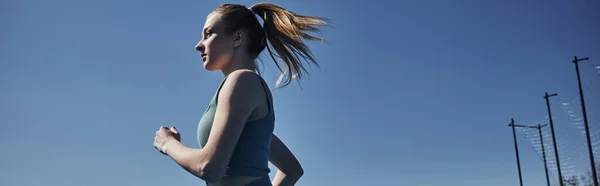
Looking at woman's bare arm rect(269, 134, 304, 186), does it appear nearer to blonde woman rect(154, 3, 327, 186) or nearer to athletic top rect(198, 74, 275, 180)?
blonde woman rect(154, 3, 327, 186)

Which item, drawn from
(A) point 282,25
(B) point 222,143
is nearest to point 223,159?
(B) point 222,143

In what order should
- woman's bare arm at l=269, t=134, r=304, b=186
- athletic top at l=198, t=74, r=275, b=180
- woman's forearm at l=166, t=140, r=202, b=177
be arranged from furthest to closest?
woman's bare arm at l=269, t=134, r=304, b=186
athletic top at l=198, t=74, r=275, b=180
woman's forearm at l=166, t=140, r=202, b=177

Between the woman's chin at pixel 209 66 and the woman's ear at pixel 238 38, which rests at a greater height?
the woman's ear at pixel 238 38

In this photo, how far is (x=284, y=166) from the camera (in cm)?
304

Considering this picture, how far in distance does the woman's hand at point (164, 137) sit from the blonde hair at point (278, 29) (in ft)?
1.84

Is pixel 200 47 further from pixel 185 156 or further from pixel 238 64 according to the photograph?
pixel 185 156

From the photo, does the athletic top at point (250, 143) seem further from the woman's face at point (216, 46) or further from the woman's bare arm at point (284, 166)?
the woman's bare arm at point (284, 166)

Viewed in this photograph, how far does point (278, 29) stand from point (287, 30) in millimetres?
52

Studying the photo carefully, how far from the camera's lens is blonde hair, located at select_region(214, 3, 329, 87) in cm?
279

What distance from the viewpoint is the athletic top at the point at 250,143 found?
2357mm

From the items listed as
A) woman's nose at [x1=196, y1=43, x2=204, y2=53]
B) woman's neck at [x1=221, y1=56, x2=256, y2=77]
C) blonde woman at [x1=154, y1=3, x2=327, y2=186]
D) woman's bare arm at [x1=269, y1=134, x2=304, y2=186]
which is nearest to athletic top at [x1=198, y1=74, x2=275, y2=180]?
blonde woman at [x1=154, y1=3, x2=327, y2=186]

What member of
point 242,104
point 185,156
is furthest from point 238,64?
point 185,156

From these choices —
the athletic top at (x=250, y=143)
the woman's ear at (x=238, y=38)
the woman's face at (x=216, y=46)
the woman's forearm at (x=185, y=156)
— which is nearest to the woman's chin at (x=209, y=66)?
the woman's face at (x=216, y=46)

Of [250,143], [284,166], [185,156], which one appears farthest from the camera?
[284,166]
